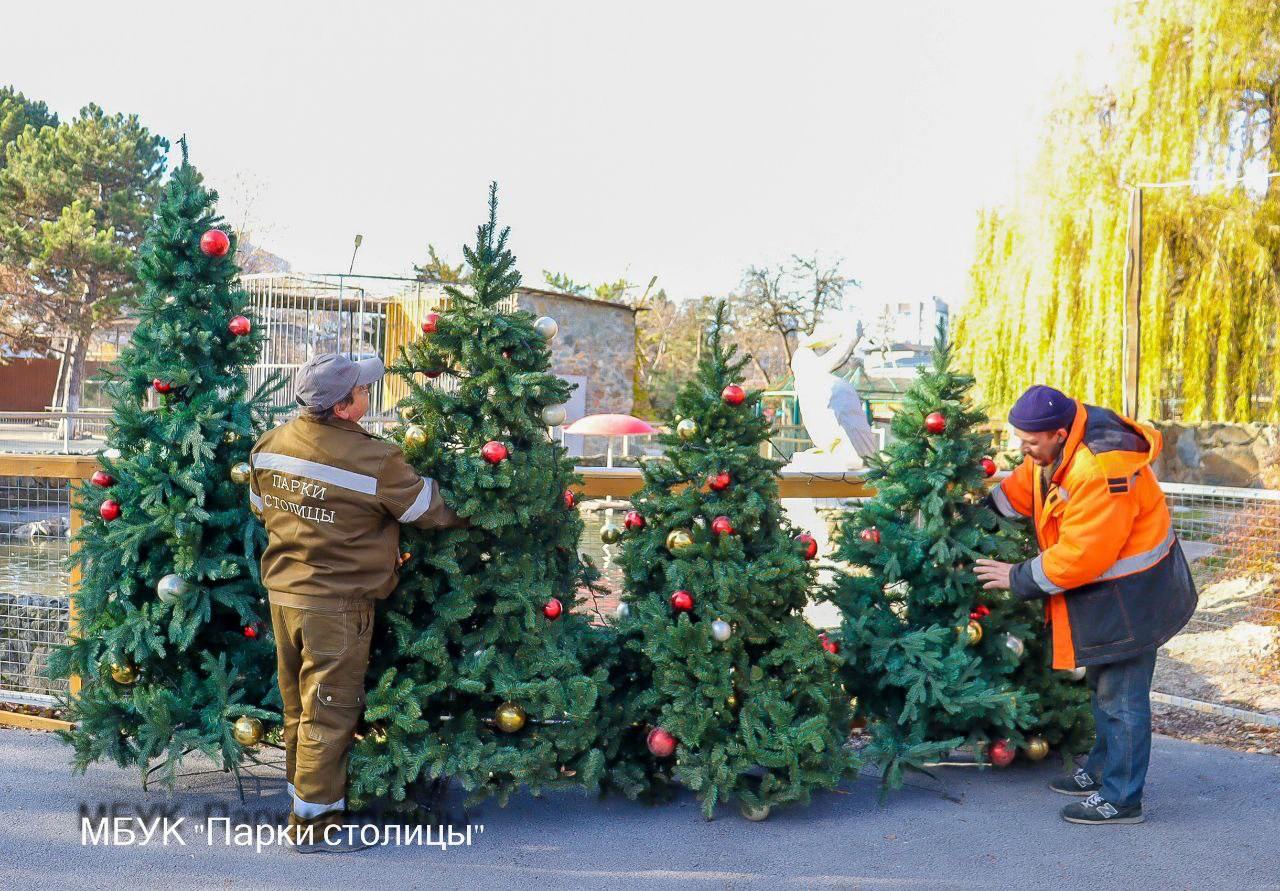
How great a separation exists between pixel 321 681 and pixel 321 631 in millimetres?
167

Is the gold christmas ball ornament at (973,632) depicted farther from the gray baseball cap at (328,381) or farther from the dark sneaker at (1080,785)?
the gray baseball cap at (328,381)

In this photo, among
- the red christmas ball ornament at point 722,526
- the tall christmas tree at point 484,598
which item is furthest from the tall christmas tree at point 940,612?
the tall christmas tree at point 484,598

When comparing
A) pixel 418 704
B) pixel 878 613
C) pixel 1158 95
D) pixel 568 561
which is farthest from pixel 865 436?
pixel 1158 95

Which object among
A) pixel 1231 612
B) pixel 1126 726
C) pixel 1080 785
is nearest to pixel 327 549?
pixel 1126 726

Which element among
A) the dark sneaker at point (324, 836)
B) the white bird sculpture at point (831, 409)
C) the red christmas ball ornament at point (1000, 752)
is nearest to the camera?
the dark sneaker at point (324, 836)

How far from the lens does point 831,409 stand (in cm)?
972

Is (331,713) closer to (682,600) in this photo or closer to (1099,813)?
(682,600)

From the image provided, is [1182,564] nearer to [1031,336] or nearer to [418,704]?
[418,704]

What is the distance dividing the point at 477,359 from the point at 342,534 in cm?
81

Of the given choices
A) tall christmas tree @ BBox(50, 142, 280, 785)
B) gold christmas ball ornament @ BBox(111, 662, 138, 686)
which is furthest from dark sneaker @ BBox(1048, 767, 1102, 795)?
gold christmas ball ornament @ BBox(111, 662, 138, 686)

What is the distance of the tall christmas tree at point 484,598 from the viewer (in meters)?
3.69

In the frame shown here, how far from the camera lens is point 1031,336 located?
16.4 metres

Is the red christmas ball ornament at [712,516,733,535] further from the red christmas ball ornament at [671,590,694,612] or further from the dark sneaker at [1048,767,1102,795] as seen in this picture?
the dark sneaker at [1048,767,1102,795]

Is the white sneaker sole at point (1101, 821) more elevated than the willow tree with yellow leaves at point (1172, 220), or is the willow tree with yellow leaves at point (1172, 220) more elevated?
the willow tree with yellow leaves at point (1172, 220)
